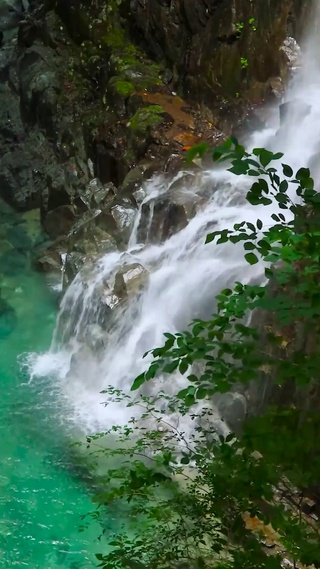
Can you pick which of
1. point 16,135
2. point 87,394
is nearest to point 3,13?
point 16,135

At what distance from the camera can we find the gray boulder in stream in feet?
32.1

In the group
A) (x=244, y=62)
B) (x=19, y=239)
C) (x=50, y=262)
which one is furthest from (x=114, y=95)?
(x=50, y=262)

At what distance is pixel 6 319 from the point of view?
10125mm

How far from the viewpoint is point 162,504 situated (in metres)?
3.54

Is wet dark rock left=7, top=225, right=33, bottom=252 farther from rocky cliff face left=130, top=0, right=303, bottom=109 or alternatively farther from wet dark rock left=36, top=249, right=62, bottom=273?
rocky cliff face left=130, top=0, right=303, bottom=109

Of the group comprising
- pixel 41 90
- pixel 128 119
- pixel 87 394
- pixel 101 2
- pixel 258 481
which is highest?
pixel 101 2

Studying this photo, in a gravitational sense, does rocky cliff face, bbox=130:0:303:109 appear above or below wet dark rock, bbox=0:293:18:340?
→ above

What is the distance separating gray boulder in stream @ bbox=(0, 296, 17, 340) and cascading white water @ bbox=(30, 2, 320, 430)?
2.82ft

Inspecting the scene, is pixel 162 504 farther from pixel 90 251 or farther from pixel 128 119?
pixel 128 119

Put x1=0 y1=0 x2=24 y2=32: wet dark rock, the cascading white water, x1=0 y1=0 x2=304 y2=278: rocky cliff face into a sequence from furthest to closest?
x1=0 y1=0 x2=24 y2=32: wet dark rock → x1=0 y1=0 x2=304 y2=278: rocky cliff face → the cascading white water

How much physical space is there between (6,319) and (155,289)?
114 inches

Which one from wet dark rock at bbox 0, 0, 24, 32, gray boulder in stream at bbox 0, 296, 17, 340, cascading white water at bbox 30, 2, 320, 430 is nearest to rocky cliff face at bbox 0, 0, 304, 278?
cascading white water at bbox 30, 2, 320, 430

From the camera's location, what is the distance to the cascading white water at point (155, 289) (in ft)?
27.0

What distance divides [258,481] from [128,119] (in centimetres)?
1016
